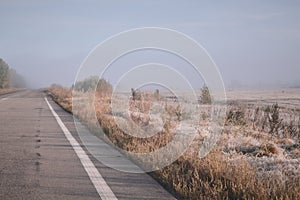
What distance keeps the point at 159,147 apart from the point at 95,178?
261 cm

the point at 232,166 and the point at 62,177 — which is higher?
the point at 232,166

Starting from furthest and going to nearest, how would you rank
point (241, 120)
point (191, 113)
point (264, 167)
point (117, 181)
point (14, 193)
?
point (191, 113)
point (241, 120)
point (264, 167)
point (117, 181)
point (14, 193)

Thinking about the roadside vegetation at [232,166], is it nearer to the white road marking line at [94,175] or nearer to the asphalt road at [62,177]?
the asphalt road at [62,177]

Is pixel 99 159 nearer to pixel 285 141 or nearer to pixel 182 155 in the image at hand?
pixel 182 155

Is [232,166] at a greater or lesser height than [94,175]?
greater

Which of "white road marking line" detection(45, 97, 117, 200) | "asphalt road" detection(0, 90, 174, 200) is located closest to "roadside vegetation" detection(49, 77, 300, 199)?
"asphalt road" detection(0, 90, 174, 200)

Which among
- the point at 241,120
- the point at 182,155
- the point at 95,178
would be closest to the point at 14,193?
the point at 95,178

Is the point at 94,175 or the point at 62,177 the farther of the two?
the point at 94,175

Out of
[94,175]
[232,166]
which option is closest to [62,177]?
[94,175]

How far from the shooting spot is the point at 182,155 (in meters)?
7.46

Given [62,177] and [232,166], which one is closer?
[62,177]

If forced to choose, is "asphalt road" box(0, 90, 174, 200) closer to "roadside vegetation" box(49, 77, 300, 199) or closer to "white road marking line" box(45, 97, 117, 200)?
"white road marking line" box(45, 97, 117, 200)

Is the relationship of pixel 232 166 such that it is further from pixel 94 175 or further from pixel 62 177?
pixel 62 177

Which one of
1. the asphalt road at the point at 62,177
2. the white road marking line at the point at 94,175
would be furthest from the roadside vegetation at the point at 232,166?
the white road marking line at the point at 94,175
